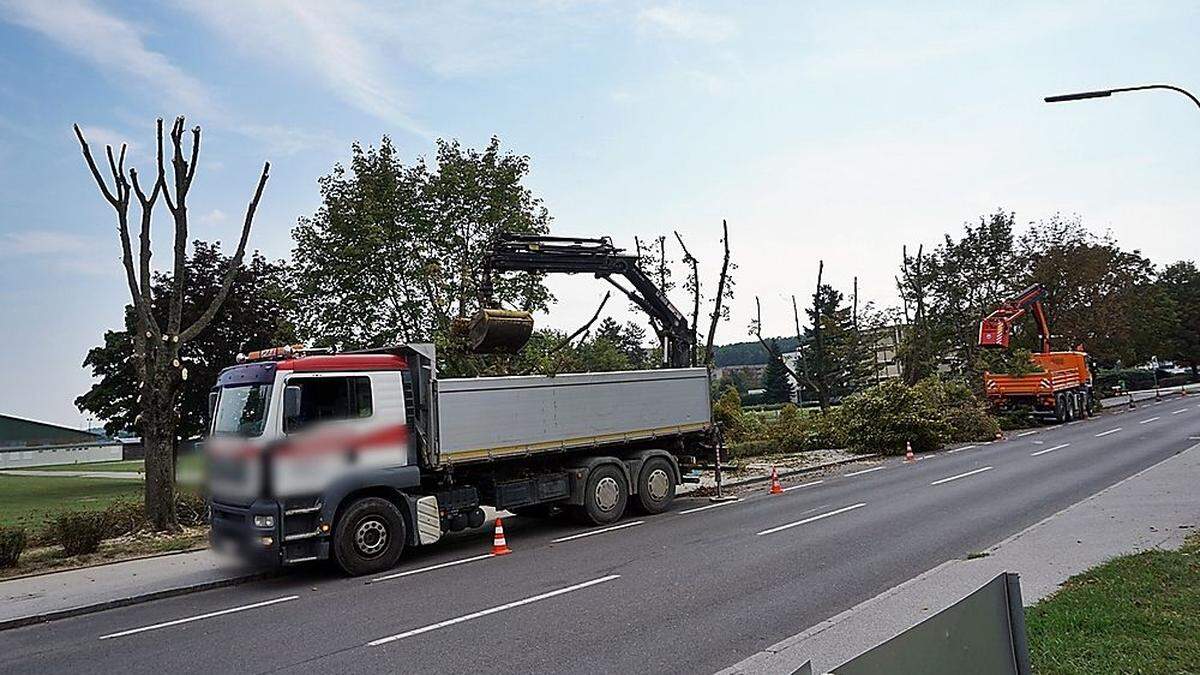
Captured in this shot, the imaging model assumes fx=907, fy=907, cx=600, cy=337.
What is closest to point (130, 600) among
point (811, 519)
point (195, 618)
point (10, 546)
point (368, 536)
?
point (195, 618)

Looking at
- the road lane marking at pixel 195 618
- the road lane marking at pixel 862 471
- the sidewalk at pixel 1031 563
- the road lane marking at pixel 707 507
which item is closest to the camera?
the sidewalk at pixel 1031 563

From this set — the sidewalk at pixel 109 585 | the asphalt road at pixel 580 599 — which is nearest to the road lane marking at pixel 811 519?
the asphalt road at pixel 580 599

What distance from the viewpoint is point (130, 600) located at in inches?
426

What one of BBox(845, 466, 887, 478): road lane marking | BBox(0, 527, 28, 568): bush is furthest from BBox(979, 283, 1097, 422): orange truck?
BBox(0, 527, 28, 568): bush

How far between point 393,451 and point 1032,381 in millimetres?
28866

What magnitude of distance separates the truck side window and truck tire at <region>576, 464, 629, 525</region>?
166 inches

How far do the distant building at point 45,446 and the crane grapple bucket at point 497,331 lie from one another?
164 ft

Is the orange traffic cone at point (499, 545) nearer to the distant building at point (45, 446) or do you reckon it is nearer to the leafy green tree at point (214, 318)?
the leafy green tree at point (214, 318)

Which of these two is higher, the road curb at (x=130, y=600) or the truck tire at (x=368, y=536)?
the truck tire at (x=368, y=536)

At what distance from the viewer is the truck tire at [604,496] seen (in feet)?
48.5

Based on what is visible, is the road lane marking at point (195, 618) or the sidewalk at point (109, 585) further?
the sidewalk at point (109, 585)

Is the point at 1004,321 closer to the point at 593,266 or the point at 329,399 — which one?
the point at 593,266

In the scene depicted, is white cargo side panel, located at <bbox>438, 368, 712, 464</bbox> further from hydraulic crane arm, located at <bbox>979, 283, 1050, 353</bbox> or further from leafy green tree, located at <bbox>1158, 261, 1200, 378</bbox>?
leafy green tree, located at <bbox>1158, 261, 1200, 378</bbox>

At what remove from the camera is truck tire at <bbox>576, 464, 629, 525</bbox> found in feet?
48.5
